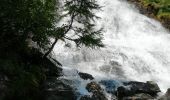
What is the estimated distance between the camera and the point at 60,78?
23219 millimetres

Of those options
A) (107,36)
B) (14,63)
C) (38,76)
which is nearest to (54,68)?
(38,76)

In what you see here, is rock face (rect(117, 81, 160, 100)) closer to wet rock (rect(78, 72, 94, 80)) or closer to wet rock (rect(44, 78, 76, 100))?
wet rock (rect(78, 72, 94, 80))

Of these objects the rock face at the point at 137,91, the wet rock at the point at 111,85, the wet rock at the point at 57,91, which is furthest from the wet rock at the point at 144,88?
the wet rock at the point at 57,91

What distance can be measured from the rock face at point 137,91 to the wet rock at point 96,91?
4.35 feet

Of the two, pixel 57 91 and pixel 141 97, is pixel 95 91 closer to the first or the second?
pixel 57 91

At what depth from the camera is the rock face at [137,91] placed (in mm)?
22844

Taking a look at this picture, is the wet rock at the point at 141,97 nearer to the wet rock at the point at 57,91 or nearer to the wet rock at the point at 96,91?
the wet rock at the point at 96,91

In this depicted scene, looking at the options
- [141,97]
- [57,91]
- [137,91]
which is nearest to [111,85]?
[137,91]

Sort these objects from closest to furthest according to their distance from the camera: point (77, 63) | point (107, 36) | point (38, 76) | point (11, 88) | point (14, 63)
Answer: point (11, 88) → point (14, 63) → point (38, 76) → point (77, 63) → point (107, 36)

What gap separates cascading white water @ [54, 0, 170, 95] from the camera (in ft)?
92.6

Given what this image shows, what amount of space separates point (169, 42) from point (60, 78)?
49.6 ft

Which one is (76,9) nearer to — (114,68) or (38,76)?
(38,76)

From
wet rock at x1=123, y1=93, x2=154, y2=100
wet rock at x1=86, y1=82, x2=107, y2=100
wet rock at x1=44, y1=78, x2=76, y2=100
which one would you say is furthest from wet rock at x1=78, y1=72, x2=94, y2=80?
wet rock at x1=123, y1=93, x2=154, y2=100

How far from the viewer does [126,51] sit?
3133cm
